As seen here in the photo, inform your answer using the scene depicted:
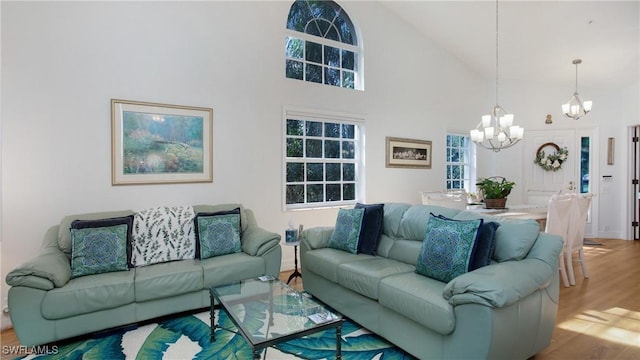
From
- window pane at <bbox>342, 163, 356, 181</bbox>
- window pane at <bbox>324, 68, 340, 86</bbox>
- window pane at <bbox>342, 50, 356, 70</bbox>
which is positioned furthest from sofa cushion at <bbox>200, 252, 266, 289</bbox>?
window pane at <bbox>342, 50, 356, 70</bbox>

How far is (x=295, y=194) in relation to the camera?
459 centimetres

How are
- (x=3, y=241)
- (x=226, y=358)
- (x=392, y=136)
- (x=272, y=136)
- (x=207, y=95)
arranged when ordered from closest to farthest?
1. (x=226, y=358)
2. (x=3, y=241)
3. (x=207, y=95)
4. (x=272, y=136)
5. (x=392, y=136)

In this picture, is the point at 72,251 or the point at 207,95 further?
the point at 207,95

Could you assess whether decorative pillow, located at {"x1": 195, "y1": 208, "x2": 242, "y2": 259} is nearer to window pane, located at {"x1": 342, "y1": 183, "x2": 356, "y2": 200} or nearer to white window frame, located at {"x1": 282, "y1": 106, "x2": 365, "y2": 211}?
white window frame, located at {"x1": 282, "y1": 106, "x2": 365, "y2": 211}

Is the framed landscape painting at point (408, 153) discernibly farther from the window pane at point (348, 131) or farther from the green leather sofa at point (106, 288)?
the green leather sofa at point (106, 288)

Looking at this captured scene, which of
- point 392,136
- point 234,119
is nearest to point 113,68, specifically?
point 234,119

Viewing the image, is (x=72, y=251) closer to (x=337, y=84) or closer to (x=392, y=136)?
(x=337, y=84)

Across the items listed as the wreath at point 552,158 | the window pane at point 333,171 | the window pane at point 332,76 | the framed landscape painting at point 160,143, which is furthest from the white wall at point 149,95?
the wreath at point 552,158

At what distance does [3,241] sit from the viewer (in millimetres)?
2934

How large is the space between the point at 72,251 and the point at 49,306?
0.52 m

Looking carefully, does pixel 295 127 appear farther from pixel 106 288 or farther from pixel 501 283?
pixel 501 283

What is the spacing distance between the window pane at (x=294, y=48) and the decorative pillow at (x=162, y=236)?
248 cm

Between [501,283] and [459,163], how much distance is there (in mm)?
5264

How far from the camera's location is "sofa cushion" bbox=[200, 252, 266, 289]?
9.62ft
